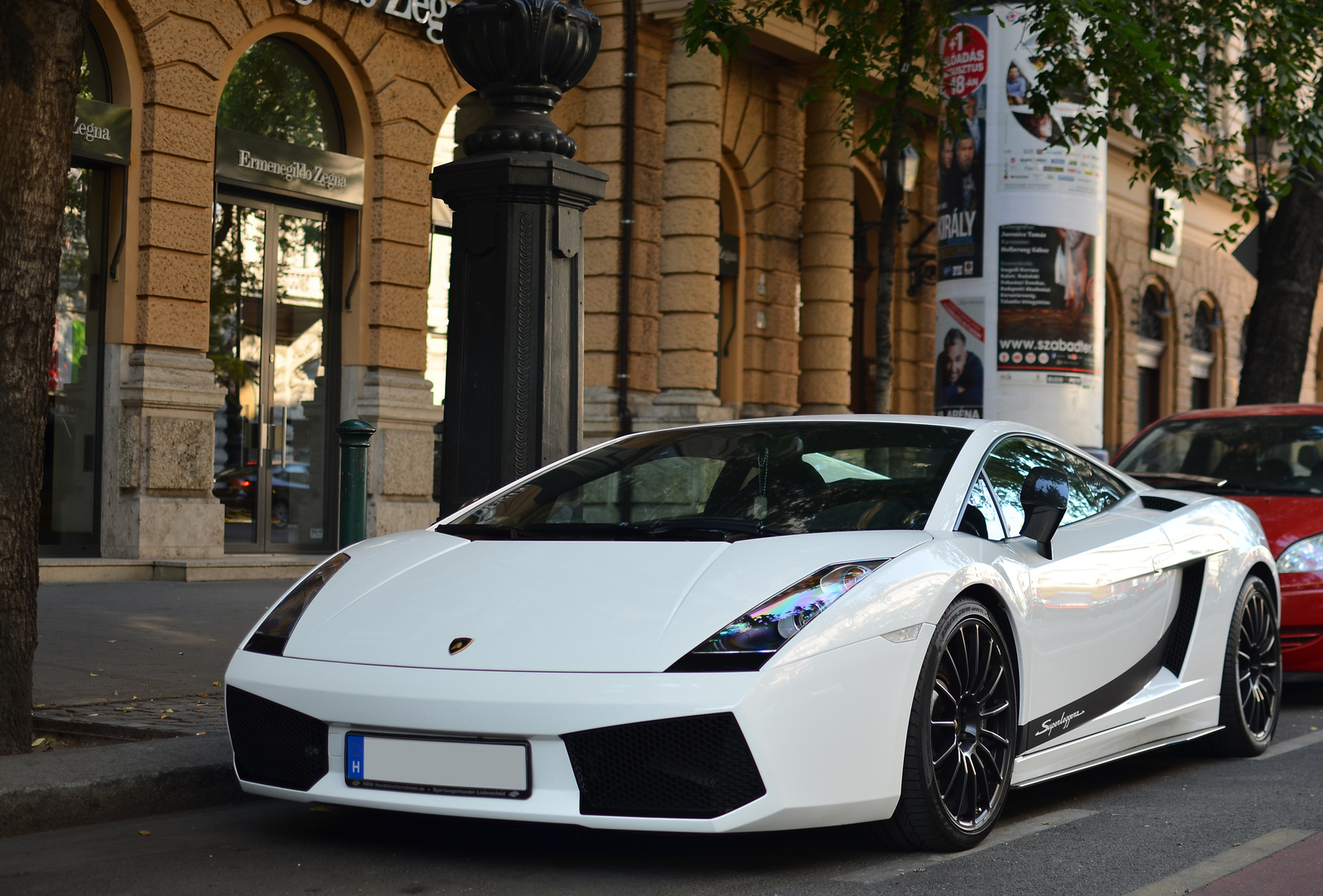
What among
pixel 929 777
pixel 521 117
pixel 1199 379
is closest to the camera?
pixel 929 777

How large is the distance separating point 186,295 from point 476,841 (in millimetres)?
9519

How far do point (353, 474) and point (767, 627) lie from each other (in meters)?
3.93

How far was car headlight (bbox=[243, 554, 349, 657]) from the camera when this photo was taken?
4.25 meters

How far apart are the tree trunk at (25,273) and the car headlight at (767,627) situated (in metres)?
2.38

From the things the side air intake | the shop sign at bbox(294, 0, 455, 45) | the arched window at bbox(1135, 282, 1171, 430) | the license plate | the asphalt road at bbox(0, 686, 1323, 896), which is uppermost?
the shop sign at bbox(294, 0, 455, 45)

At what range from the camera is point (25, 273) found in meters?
4.97

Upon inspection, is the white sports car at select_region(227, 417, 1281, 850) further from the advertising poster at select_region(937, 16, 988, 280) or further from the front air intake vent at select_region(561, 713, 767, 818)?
the advertising poster at select_region(937, 16, 988, 280)

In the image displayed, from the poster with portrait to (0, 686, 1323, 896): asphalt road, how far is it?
1196 cm

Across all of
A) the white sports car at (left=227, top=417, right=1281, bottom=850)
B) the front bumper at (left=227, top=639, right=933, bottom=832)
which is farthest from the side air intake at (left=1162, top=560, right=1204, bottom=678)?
the front bumper at (left=227, top=639, right=933, bottom=832)

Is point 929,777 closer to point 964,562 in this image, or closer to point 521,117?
point 964,562

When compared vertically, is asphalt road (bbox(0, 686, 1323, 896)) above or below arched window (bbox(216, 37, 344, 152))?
below

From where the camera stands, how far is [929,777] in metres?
4.09

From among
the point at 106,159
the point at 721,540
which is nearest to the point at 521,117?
the point at 721,540

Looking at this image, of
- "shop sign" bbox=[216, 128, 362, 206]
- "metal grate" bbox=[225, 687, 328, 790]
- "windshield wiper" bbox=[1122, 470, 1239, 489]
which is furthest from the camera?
"shop sign" bbox=[216, 128, 362, 206]
